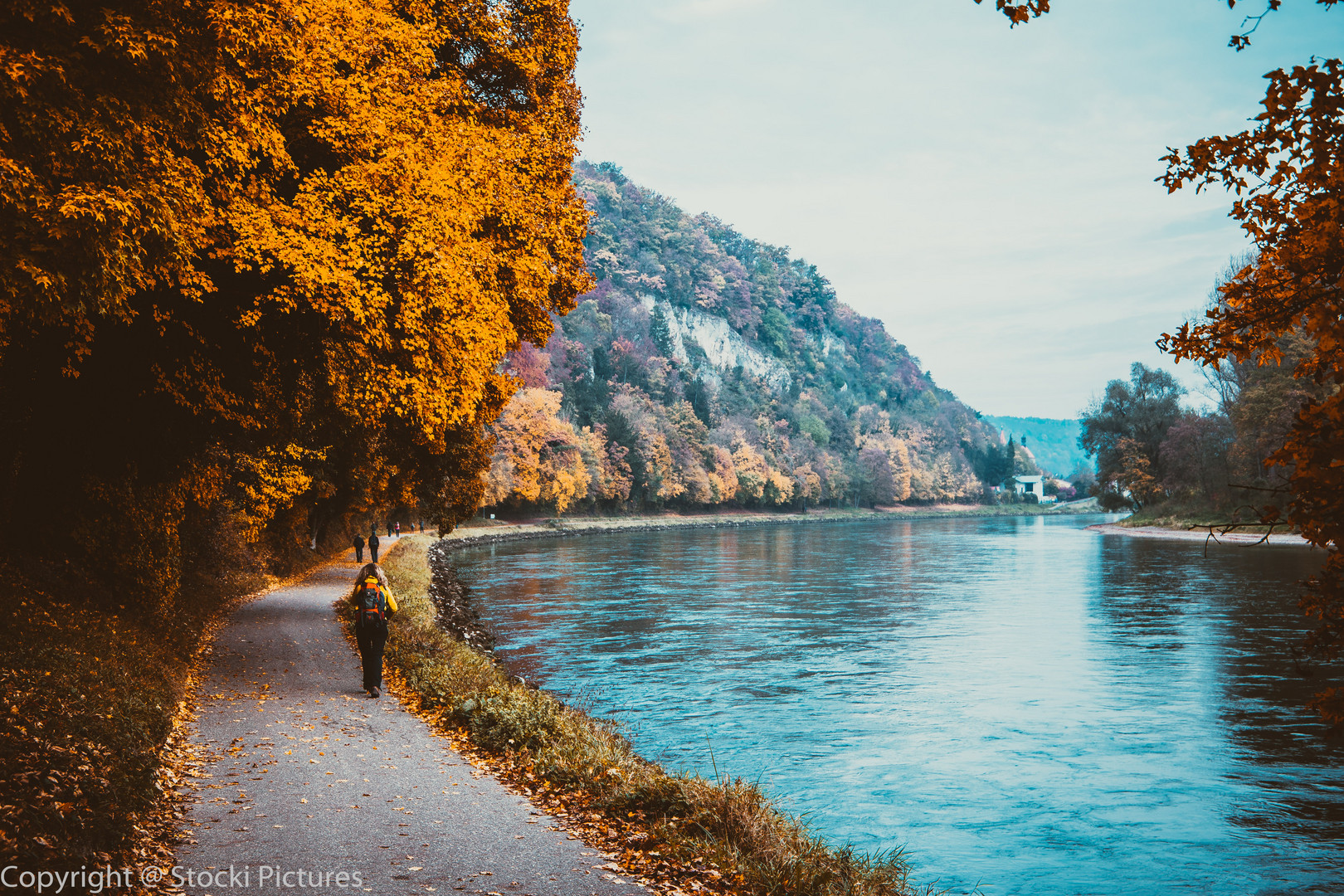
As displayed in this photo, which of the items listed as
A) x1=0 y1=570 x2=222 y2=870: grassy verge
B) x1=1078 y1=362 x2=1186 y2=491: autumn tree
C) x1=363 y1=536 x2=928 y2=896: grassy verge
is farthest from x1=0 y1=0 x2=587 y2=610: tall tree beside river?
x1=1078 y1=362 x2=1186 y2=491: autumn tree

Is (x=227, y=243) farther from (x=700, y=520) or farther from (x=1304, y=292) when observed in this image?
(x=700, y=520)

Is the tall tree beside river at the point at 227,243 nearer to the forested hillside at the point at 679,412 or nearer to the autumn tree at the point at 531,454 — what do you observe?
the forested hillside at the point at 679,412

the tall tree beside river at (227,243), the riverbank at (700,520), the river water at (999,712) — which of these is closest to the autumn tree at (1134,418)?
the riverbank at (700,520)

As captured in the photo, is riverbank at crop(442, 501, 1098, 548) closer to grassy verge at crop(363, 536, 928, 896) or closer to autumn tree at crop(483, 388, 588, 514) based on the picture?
autumn tree at crop(483, 388, 588, 514)

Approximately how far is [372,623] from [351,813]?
514cm

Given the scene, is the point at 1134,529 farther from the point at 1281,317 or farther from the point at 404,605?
the point at 1281,317

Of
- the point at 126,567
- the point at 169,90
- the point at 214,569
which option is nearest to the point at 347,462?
the point at 214,569

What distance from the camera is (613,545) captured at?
6338 cm

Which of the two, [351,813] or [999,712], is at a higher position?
[351,813]

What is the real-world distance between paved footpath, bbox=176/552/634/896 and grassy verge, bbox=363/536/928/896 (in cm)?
35

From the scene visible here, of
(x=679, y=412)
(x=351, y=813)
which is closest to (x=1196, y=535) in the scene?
(x=679, y=412)

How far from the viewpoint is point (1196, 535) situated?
6450cm

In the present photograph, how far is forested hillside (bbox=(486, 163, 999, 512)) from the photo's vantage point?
81.8m

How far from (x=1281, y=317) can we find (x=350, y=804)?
24.9ft
